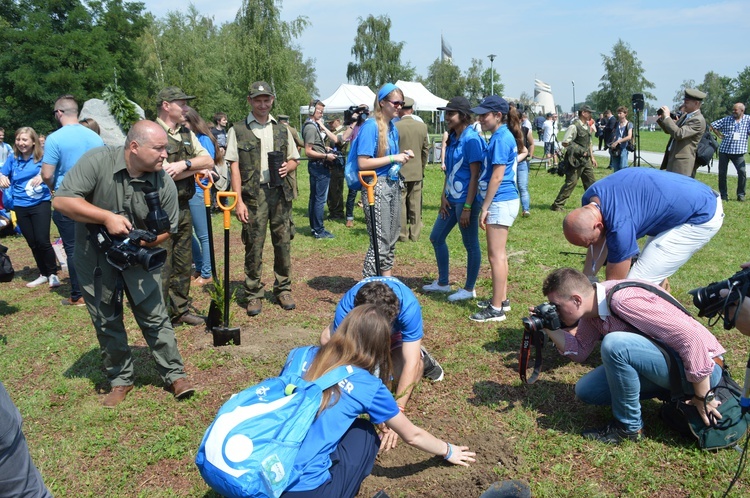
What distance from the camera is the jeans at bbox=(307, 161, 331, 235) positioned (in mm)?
9009

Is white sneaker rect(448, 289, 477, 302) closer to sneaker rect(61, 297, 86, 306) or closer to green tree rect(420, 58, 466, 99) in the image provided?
sneaker rect(61, 297, 86, 306)

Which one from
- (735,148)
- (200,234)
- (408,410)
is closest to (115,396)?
(408,410)

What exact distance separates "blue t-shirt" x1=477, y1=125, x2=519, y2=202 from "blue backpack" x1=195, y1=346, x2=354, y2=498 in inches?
126

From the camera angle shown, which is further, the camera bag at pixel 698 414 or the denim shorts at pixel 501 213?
the denim shorts at pixel 501 213

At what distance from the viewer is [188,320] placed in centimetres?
534

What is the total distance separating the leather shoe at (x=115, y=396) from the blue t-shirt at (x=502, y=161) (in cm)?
338

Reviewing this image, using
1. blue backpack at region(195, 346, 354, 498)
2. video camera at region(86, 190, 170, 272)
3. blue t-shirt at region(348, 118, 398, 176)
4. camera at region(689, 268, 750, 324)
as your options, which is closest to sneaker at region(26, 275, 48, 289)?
video camera at region(86, 190, 170, 272)

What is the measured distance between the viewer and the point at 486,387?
397cm

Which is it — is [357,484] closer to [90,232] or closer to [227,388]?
[227,388]

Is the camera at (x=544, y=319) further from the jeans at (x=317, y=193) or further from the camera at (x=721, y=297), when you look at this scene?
the jeans at (x=317, y=193)

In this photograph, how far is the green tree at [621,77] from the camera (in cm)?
6200

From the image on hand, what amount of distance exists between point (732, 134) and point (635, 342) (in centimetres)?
1056

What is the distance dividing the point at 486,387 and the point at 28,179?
19.5 ft

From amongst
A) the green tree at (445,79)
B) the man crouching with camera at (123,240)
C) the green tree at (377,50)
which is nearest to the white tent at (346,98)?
the man crouching with camera at (123,240)
